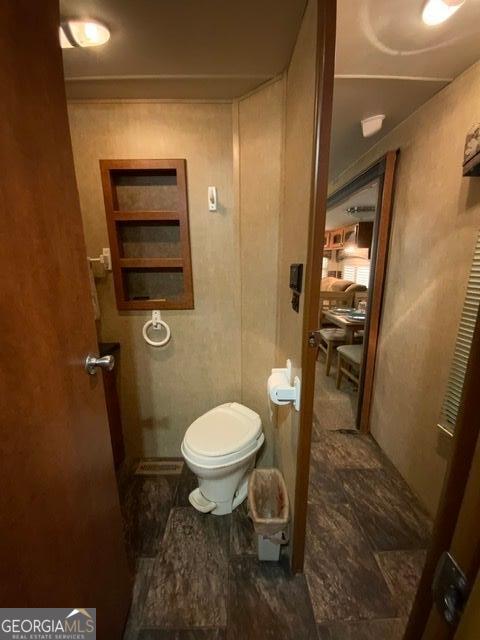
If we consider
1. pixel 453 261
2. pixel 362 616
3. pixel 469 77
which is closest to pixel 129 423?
pixel 362 616

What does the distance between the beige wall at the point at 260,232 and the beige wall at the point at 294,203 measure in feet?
0.24

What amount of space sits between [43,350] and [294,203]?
1.08 meters

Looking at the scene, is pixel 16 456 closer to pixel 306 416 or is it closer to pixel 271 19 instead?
pixel 306 416

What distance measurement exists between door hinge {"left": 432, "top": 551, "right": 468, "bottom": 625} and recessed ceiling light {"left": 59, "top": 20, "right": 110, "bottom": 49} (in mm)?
1811

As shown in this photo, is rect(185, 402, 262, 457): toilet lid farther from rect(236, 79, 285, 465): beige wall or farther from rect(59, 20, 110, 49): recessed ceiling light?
rect(59, 20, 110, 49): recessed ceiling light

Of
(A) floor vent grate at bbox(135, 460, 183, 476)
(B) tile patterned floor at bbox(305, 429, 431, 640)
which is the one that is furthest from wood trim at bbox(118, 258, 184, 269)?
(B) tile patterned floor at bbox(305, 429, 431, 640)

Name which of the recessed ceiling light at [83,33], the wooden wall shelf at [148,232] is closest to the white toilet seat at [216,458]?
the wooden wall shelf at [148,232]

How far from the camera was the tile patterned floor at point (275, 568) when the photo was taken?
3.27 feet

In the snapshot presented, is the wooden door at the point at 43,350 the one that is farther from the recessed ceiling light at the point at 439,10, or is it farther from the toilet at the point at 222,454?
the recessed ceiling light at the point at 439,10

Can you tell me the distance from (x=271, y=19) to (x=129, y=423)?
7.53 ft

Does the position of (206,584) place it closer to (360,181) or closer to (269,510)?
(269,510)

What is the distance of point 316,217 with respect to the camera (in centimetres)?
80

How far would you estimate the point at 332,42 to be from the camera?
708 mm

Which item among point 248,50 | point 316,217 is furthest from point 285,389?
point 248,50
